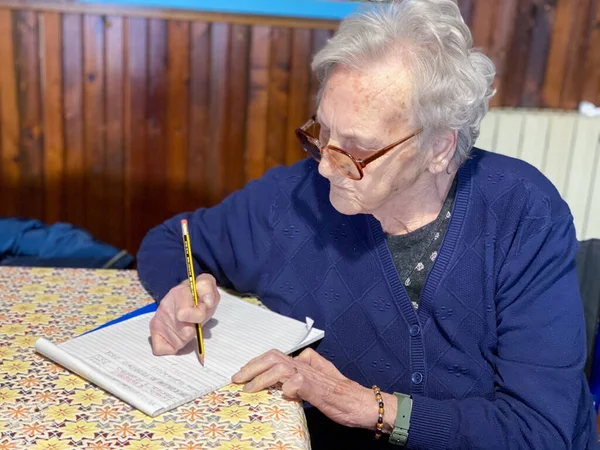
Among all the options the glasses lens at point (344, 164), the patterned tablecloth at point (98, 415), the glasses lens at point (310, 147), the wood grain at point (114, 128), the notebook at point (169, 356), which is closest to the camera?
the patterned tablecloth at point (98, 415)

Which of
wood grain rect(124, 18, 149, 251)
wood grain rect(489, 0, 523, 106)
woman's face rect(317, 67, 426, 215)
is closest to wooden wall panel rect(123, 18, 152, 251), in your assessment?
wood grain rect(124, 18, 149, 251)

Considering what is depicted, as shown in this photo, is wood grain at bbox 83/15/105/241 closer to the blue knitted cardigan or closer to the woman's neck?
the blue knitted cardigan

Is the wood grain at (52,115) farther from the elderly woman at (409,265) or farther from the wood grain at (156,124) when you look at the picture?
the elderly woman at (409,265)

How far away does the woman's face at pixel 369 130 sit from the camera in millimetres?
1142

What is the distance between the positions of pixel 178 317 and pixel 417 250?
0.52 m

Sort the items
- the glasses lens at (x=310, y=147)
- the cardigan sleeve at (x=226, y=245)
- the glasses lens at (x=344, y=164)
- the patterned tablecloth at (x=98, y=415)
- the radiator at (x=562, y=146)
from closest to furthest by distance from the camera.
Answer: the patterned tablecloth at (x=98, y=415) → the glasses lens at (x=344, y=164) → the glasses lens at (x=310, y=147) → the cardigan sleeve at (x=226, y=245) → the radiator at (x=562, y=146)

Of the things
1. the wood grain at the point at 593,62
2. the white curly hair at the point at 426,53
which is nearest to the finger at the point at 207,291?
the white curly hair at the point at 426,53

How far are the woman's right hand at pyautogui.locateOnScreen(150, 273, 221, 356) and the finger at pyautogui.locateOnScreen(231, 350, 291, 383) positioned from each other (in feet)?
0.37

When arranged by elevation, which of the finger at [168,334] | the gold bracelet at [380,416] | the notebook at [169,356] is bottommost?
the gold bracelet at [380,416]

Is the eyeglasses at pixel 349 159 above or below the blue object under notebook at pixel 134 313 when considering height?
above

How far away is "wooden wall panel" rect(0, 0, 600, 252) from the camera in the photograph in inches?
119

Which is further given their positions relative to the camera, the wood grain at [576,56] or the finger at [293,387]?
the wood grain at [576,56]

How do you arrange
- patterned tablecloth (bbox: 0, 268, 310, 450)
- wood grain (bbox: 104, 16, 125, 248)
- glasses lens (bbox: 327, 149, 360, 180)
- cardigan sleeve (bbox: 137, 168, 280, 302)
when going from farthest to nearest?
1. wood grain (bbox: 104, 16, 125, 248)
2. cardigan sleeve (bbox: 137, 168, 280, 302)
3. glasses lens (bbox: 327, 149, 360, 180)
4. patterned tablecloth (bbox: 0, 268, 310, 450)

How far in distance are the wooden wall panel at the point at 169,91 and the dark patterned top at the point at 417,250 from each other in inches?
76.8
